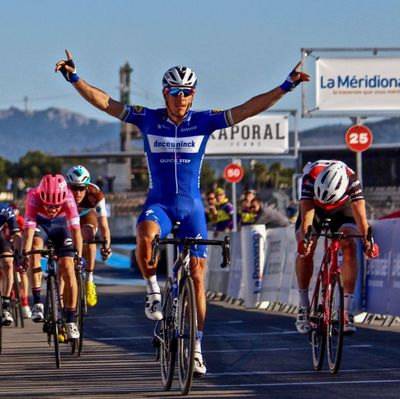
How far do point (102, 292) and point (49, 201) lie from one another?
15.8 meters

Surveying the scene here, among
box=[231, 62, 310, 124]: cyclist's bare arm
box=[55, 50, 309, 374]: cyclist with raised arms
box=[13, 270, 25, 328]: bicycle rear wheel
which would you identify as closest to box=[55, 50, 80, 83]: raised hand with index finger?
box=[55, 50, 309, 374]: cyclist with raised arms

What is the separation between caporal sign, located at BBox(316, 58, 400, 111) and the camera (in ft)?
117

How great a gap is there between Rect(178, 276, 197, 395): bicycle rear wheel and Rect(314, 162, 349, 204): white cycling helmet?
2245 mm

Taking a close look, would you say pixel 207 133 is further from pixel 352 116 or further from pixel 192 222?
pixel 352 116

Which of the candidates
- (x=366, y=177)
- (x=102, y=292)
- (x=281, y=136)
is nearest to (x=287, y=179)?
(x=366, y=177)

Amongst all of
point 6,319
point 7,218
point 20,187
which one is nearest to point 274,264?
point 7,218

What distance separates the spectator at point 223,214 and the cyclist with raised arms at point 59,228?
1317 centimetres

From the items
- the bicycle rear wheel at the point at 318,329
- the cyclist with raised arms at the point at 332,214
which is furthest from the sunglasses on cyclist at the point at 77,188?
the bicycle rear wheel at the point at 318,329

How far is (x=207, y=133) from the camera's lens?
10.7 m

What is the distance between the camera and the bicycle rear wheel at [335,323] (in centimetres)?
1103

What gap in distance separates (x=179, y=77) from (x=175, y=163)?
62cm

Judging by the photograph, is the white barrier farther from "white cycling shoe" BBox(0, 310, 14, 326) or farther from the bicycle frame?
the bicycle frame

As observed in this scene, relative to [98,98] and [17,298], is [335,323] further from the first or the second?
[17,298]

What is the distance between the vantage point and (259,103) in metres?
10.6
